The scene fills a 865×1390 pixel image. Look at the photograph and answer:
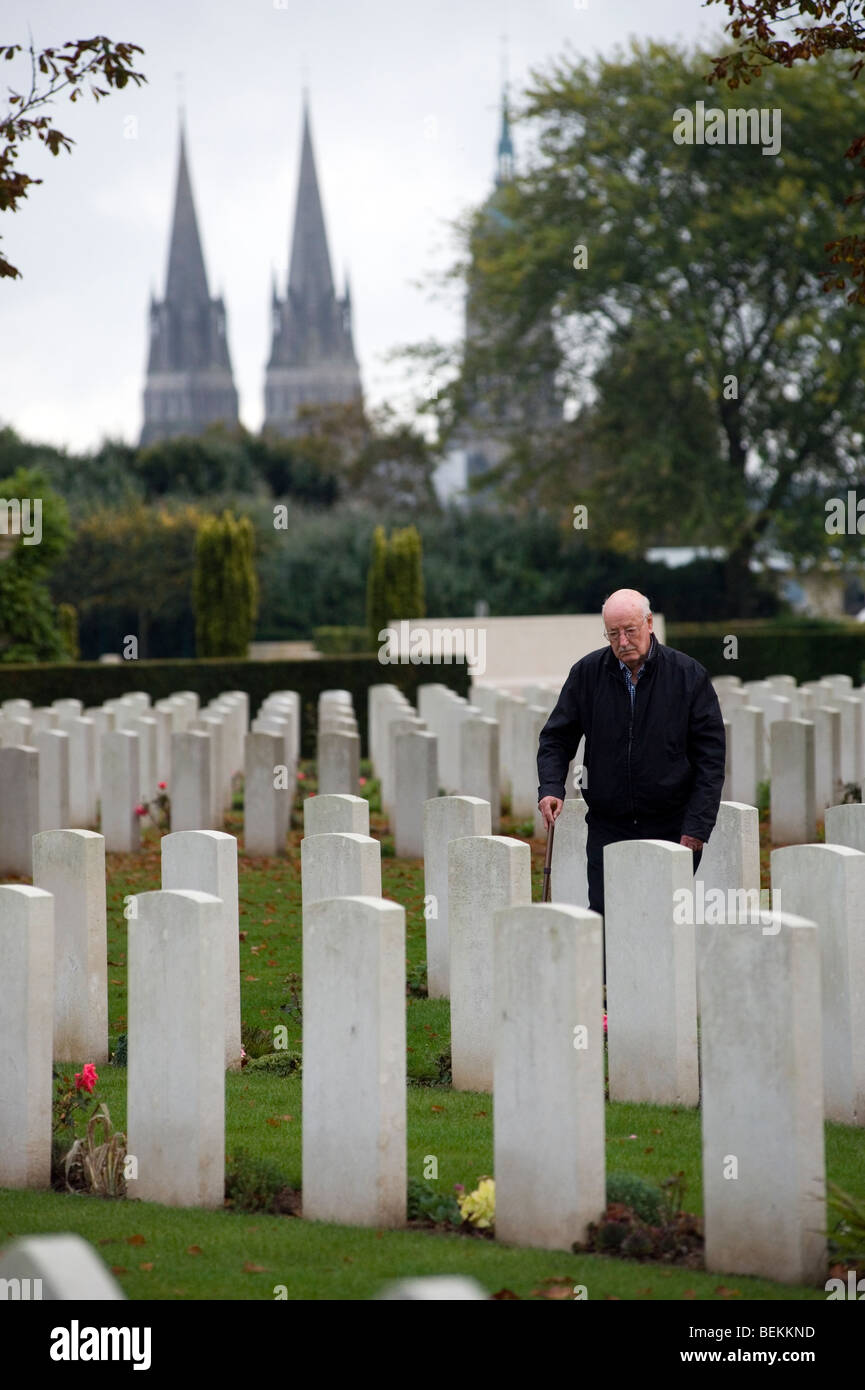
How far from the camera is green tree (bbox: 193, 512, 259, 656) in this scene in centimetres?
2648

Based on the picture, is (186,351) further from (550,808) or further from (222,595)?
(550,808)

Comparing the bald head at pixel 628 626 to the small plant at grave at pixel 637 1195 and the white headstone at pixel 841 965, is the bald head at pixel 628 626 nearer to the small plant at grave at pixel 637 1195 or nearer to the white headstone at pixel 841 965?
the white headstone at pixel 841 965

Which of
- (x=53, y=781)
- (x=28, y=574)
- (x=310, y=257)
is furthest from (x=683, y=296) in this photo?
(x=310, y=257)

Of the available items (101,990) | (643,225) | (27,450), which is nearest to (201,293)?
(27,450)

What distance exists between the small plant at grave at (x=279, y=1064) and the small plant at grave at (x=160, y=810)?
20.3ft

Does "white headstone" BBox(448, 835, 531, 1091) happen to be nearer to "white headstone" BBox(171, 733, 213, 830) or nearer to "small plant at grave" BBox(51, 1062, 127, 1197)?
"small plant at grave" BBox(51, 1062, 127, 1197)

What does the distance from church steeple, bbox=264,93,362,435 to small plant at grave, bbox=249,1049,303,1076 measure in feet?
329

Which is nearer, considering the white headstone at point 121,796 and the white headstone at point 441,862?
the white headstone at point 441,862

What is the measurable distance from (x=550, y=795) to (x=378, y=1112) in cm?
196

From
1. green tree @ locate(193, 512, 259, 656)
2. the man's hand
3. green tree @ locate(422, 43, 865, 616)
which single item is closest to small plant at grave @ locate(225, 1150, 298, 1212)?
the man's hand

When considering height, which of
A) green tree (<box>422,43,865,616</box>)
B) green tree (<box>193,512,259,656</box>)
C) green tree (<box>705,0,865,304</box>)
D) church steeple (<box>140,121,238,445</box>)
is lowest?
green tree (<box>193,512,259,656</box>)

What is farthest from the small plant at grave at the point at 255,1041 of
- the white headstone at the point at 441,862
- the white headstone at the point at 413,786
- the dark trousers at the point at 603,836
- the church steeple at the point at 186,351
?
the church steeple at the point at 186,351

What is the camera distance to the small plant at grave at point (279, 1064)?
616 cm

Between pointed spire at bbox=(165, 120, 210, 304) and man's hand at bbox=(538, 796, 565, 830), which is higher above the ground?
pointed spire at bbox=(165, 120, 210, 304)
